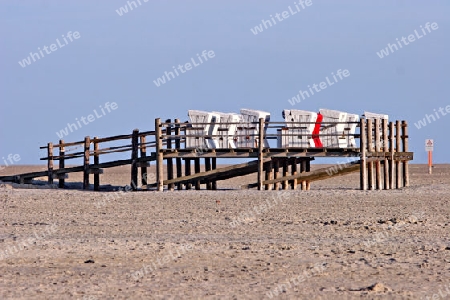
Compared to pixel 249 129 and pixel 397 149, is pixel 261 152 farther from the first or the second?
pixel 397 149

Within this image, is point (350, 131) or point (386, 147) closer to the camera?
point (350, 131)

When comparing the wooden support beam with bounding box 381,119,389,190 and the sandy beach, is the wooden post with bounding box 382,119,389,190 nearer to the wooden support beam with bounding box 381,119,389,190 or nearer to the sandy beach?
the wooden support beam with bounding box 381,119,389,190

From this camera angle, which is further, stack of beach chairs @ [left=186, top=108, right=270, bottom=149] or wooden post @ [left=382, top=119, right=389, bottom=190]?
wooden post @ [left=382, top=119, right=389, bottom=190]

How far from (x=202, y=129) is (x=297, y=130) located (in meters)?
2.78

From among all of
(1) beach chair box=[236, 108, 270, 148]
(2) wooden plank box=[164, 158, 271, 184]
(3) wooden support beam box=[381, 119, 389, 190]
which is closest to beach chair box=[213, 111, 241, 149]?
(1) beach chair box=[236, 108, 270, 148]

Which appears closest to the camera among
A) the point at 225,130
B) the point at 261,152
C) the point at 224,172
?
the point at 261,152

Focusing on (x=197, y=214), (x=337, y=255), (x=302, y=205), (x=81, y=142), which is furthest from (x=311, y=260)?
(x=81, y=142)

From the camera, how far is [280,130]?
1156 inches

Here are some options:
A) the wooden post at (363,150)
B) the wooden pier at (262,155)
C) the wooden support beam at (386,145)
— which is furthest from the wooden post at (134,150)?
the wooden support beam at (386,145)

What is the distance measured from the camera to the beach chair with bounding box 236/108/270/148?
95.9 feet

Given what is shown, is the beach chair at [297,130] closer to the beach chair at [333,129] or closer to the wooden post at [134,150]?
the beach chair at [333,129]

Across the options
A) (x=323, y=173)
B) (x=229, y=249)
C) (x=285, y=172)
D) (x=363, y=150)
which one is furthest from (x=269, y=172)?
(x=229, y=249)

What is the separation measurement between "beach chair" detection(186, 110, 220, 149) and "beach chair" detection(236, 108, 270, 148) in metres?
0.77

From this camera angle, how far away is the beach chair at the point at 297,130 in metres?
29.0
